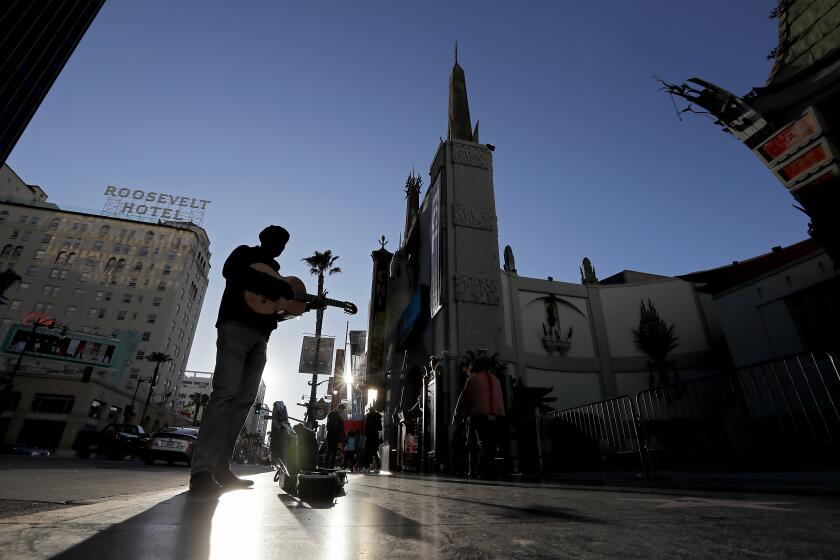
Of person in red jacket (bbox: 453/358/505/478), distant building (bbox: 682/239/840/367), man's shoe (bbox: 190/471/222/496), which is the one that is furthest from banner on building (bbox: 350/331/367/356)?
man's shoe (bbox: 190/471/222/496)

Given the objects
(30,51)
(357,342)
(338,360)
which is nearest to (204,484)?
(30,51)

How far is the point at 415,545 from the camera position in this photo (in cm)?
112

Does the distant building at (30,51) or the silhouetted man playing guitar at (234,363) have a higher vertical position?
the distant building at (30,51)

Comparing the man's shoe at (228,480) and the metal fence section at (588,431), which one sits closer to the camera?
the man's shoe at (228,480)

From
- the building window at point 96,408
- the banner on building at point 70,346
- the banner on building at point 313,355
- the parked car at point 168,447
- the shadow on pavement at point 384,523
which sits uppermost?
the banner on building at point 70,346

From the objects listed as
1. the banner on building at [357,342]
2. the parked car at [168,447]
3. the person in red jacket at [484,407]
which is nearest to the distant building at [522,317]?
the person in red jacket at [484,407]

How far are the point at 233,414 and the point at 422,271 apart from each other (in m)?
18.3

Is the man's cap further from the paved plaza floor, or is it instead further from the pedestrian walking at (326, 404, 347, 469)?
the pedestrian walking at (326, 404, 347, 469)

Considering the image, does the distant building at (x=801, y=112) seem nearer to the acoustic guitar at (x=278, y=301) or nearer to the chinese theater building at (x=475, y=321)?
the chinese theater building at (x=475, y=321)

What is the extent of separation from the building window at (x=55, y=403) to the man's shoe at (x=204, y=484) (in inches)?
1815

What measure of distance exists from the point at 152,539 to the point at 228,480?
7.92ft

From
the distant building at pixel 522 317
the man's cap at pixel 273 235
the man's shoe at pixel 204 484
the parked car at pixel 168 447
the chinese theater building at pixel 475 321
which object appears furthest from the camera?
the distant building at pixel 522 317

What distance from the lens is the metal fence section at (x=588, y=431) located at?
26.6 feet

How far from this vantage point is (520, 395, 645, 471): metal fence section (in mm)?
8094
